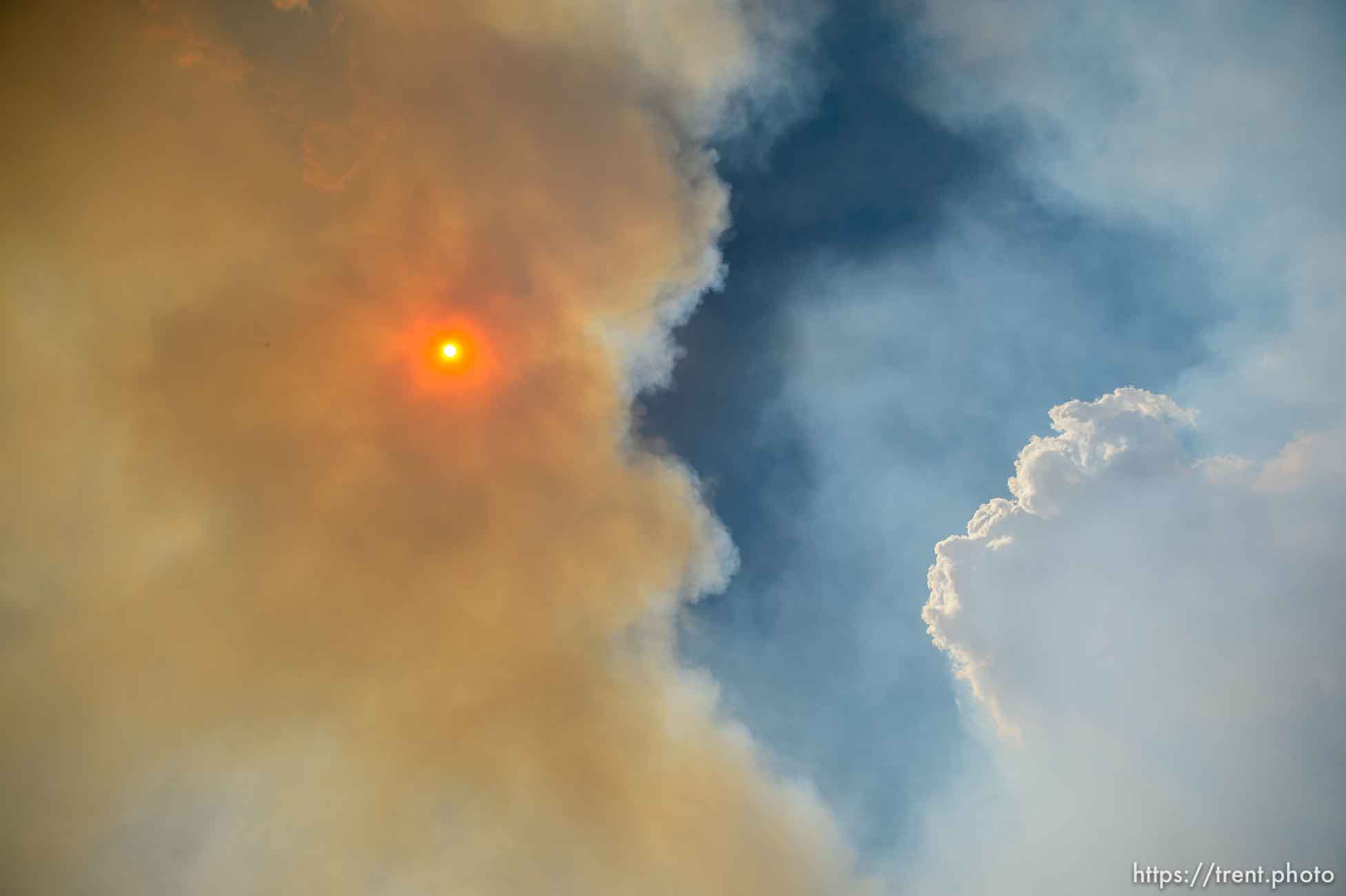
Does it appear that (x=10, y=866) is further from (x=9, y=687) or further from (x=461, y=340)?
(x=461, y=340)

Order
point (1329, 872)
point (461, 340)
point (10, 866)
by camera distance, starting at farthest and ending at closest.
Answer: point (461, 340) → point (10, 866) → point (1329, 872)

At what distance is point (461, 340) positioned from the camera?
53.3m

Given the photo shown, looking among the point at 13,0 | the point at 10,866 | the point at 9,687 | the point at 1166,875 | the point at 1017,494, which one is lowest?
the point at 10,866

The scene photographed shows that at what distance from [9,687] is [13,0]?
171 ft

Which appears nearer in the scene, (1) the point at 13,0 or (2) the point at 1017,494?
(1) the point at 13,0

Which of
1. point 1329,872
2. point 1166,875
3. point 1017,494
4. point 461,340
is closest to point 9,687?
point 461,340

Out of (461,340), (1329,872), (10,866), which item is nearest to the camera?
(1329,872)

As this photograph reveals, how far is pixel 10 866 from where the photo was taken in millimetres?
49938

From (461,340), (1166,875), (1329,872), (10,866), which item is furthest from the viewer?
(461,340)

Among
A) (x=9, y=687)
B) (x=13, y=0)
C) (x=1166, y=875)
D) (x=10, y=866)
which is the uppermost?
(x=13, y=0)

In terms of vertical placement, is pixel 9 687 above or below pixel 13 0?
below

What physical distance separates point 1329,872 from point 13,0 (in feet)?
362

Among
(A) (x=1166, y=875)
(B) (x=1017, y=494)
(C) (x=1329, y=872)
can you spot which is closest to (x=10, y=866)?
(B) (x=1017, y=494)

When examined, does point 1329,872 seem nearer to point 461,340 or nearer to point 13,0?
point 461,340
